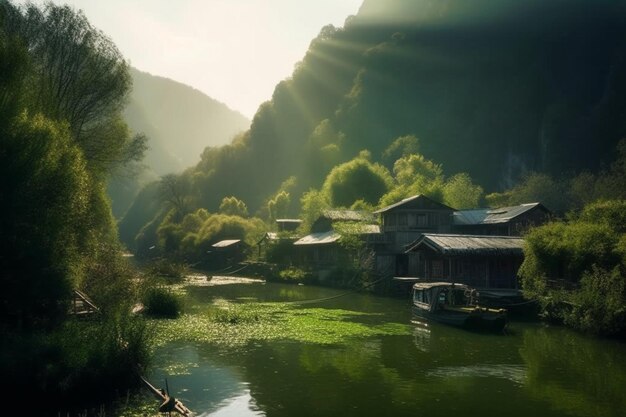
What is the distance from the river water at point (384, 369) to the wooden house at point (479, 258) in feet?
26.7

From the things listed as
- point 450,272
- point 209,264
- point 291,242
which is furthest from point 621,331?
point 209,264

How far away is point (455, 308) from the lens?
34.7m

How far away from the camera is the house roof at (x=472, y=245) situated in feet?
Answer: 139

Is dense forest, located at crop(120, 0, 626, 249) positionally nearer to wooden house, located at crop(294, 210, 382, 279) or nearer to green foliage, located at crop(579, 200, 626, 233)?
wooden house, located at crop(294, 210, 382, 279)

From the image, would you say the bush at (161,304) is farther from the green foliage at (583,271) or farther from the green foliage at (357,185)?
the green foliage at (357,185)

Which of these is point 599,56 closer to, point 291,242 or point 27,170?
point 291,242

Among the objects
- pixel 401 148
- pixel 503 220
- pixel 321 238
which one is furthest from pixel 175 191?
pixel 503 220

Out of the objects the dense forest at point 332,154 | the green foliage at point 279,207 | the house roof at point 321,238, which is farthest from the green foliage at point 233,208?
the house roof at point 321,238

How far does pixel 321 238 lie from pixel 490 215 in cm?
2117

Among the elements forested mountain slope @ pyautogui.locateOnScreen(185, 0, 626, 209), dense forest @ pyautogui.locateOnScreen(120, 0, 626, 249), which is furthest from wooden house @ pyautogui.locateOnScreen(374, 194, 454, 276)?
forested mountain slope @ pyautogui.locateOnScreen(185, 0, 626, 209)

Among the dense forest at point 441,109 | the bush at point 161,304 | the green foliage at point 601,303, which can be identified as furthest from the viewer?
the dense forest at point 441,109

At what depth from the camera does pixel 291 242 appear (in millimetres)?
80812

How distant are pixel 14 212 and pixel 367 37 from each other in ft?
552

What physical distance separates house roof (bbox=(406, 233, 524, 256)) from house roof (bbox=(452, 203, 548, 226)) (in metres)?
13.0
